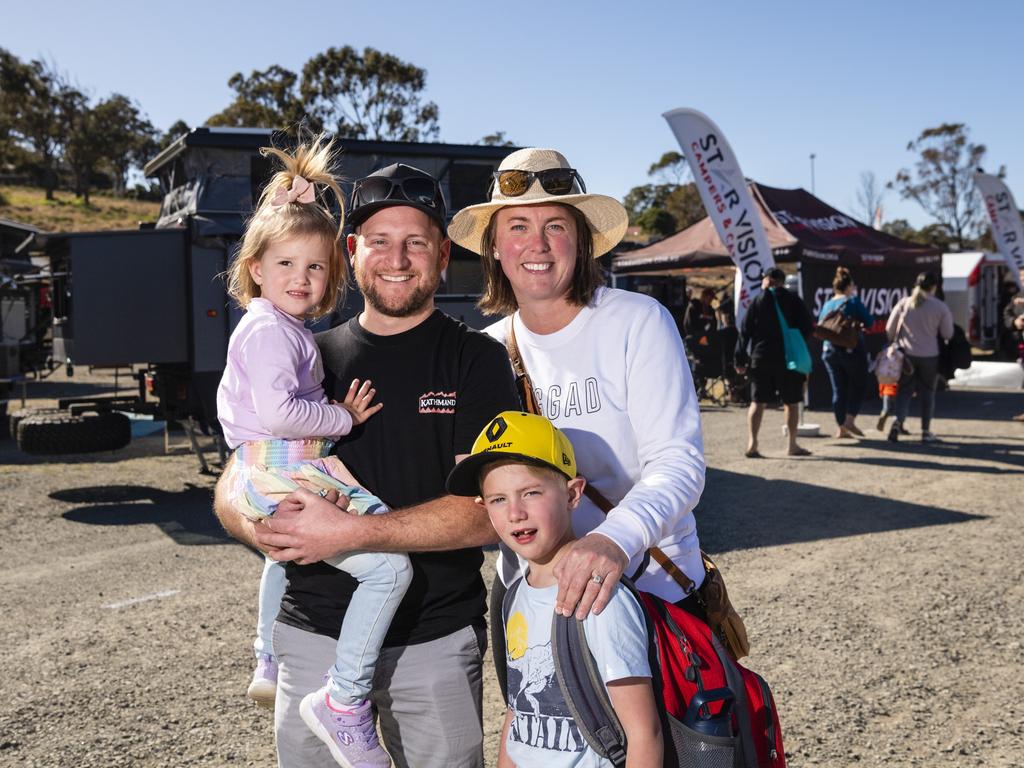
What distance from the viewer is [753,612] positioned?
5277mm

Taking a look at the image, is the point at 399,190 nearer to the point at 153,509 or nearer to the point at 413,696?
the point at 413,696

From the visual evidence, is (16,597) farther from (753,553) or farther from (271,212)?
(753,553)

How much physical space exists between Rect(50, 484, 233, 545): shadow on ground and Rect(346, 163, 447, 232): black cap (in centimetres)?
536

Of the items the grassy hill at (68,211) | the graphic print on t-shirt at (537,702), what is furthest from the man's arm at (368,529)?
the grassy hill at (68,211)

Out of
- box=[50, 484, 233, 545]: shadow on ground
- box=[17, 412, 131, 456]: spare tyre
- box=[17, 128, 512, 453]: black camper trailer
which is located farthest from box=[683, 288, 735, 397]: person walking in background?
box=[17, 412, 131, 456]: spare tyre

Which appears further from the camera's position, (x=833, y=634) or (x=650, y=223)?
(x=650, y=223)

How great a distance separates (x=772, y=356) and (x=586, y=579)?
8893 mm

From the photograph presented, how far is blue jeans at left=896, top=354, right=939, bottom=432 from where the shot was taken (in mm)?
11070

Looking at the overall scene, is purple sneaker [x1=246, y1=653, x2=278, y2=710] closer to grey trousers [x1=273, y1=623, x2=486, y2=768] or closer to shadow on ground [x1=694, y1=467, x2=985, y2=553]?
grey trousers [x1=273, y1=623, x2=486, y2=768]

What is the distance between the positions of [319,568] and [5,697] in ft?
9.78

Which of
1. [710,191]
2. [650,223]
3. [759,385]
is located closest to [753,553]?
[759,385]

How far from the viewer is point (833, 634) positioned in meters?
4.93

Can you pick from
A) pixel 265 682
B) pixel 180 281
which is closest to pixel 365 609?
pixel 265 682

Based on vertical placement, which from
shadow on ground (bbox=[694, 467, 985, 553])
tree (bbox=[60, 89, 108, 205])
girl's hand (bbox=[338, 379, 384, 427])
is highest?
tree (bbox=[60, 89, 108, 205])
